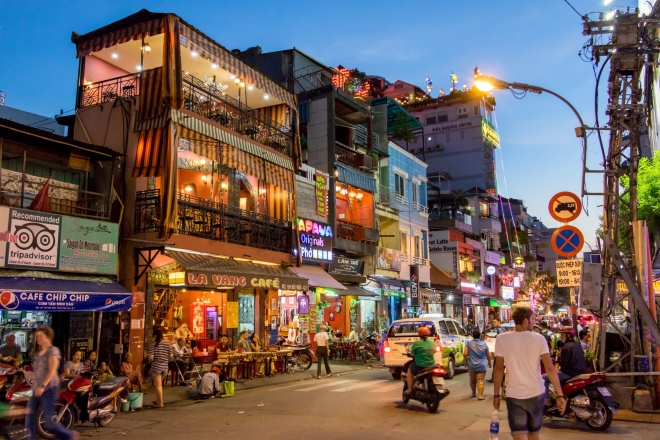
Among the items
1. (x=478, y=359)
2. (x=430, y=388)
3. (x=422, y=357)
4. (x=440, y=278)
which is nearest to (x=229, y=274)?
(x=422, y=357)

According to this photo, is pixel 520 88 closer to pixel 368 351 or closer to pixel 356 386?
pixel 356 386

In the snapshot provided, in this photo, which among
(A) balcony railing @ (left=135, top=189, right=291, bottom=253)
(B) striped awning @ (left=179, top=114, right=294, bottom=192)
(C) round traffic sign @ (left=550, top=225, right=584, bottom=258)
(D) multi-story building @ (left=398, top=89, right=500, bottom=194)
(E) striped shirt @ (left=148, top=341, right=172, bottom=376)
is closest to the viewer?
(C) round traffic sign @ (left=550, top=225, right=584, bottom=258)

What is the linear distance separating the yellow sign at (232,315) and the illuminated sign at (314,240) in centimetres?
453

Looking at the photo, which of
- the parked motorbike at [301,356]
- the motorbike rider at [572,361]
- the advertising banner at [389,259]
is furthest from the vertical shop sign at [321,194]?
the motorbike rider at [572,361]

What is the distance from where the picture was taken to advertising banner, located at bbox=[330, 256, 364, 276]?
27.9m

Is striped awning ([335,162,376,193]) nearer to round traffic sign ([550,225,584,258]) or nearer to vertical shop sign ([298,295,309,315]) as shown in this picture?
vertical shop sign ([298,295,309,315])

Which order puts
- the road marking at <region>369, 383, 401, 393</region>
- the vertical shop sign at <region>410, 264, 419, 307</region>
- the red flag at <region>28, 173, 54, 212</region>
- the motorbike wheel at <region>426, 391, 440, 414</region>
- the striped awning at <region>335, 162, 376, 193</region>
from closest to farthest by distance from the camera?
the motorbike wheel at <region>426, 391, 440, 414</region>
the red flag at <region>28, 173, 54, 212</region>
the road marking at <region>369, 383, 401, 393</region>
the striped awning at <region>335, 162, 376, 193</region>
the vertical shop sign at <region>410, 264, 419, 307</region>

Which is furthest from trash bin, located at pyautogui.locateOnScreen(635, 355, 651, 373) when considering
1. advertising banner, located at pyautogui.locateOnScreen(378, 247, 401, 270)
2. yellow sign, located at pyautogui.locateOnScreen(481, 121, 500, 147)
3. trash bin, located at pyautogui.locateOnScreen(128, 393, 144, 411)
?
yellow sign, located at pyautogui.locateOnScreen(481, 121, 500, 147)

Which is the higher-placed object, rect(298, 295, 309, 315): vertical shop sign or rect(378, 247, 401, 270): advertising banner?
rect(378, 247, 401, 270): advertising banner

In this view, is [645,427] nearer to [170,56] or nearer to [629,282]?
[629,282]

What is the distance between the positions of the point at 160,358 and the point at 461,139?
56.9 m

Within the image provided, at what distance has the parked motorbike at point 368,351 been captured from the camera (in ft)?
83.0

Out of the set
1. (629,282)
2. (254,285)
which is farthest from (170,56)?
(629,282)

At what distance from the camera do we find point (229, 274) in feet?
58.6
